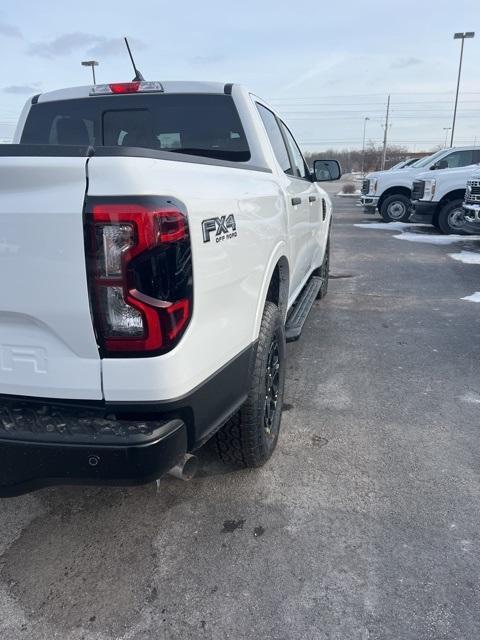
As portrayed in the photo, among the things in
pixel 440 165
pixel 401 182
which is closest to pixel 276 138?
pixel 440 165

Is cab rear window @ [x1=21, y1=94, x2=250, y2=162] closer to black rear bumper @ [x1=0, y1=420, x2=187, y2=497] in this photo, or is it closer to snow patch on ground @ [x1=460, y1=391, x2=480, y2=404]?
black rear bumper @ [x1=0, y1=420, x2=187, y2=497]

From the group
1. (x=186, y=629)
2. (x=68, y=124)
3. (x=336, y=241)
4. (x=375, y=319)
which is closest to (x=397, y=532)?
(x=186, y=629)

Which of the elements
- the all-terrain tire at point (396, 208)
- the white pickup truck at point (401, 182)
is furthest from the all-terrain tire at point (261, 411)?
the all-terrain tire at point (396, 208)

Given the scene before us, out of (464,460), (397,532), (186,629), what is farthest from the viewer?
(464,460)

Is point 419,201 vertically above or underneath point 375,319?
above

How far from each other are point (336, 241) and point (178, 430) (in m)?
11.4

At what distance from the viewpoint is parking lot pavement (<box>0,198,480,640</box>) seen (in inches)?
82.8

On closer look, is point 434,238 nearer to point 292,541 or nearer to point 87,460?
point 292,541

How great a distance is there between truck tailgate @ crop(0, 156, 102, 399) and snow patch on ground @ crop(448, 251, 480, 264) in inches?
358

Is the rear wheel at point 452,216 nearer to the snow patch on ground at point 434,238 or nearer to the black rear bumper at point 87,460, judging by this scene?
the snow patch on ground at point 434,238

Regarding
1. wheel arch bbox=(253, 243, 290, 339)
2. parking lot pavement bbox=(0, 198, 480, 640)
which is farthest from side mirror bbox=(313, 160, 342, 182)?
parking lot pavement bbox=(0, 198, 480, 640)

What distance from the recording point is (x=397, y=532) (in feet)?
8.43

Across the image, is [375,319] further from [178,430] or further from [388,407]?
[178,430]

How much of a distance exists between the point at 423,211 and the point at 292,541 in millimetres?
11969
